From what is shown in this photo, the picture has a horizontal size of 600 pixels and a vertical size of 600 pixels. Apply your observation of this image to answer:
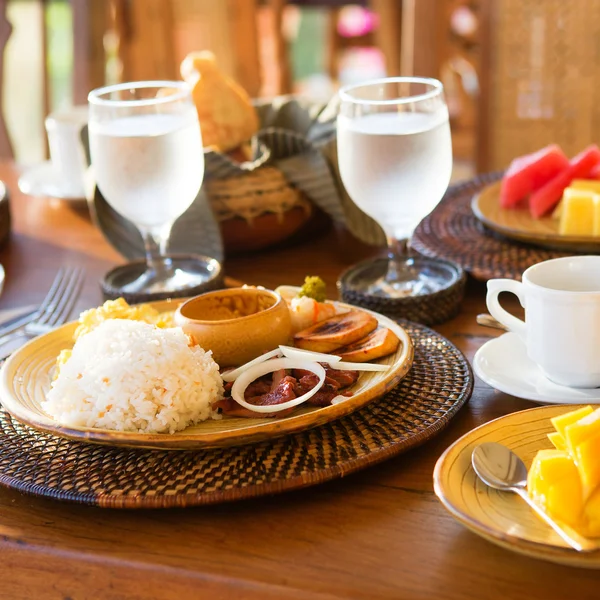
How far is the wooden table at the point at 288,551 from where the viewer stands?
21.7 inches

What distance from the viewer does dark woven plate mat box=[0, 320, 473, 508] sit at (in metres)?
0.63

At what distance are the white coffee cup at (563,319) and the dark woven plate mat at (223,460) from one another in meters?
0.07

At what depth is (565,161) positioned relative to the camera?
123 cm

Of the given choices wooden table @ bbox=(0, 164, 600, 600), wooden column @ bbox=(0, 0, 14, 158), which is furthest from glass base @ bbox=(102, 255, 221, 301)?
wooden column @ bbox=(0, 0, 14, 158)

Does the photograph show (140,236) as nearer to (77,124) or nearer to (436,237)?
(77,124)

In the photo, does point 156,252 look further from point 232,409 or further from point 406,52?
point 406,52

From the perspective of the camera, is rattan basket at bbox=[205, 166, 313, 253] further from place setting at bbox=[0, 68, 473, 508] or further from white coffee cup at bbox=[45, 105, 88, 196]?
white coffee cup at bbox=[45, 105, 88, 196]

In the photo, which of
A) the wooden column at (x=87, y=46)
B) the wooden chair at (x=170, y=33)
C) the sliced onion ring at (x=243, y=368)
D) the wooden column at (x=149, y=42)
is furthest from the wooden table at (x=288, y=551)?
the wooden column at (x=149, y=42)

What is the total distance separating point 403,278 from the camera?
102 centimetres

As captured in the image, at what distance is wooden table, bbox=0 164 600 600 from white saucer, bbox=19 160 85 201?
2.94 ft

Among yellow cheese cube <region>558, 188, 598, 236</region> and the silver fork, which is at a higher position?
yellow cheese cube <region>558, 188, 598, 236</region>

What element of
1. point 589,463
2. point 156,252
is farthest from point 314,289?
point 589,463

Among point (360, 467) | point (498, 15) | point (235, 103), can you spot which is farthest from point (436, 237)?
point (498, 15)

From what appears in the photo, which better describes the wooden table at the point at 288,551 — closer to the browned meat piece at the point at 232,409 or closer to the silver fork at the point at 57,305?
the browned meat piece at the point at 232,409
